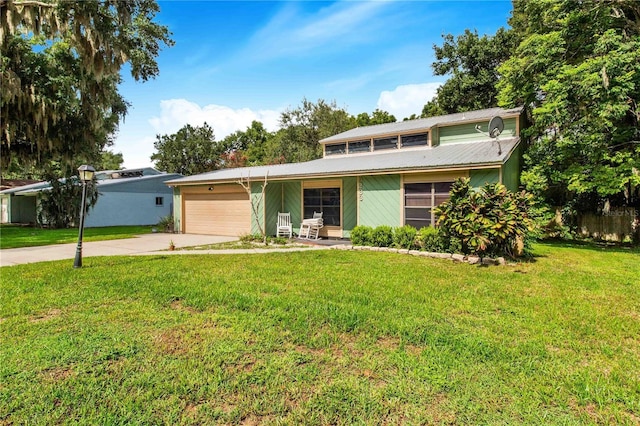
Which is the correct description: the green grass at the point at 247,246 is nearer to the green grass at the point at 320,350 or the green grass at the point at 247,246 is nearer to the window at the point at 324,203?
the window at the point at 324,203

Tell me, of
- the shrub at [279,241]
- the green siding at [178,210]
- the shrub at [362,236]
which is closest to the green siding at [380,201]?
the shrub at [362,236]

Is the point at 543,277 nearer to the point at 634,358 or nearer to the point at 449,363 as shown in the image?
the point at 634,358

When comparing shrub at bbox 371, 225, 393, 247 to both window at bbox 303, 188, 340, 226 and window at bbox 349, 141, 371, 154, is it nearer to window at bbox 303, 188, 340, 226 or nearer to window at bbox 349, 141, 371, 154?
window at bbox 303, 188, 340, 226

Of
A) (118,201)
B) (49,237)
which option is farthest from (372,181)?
(118,201)

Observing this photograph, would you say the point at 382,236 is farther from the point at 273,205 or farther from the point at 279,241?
the point at 273,205

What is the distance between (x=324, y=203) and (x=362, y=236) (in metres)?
2.97

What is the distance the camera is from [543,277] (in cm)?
616

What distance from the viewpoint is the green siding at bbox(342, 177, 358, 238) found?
38.0ft

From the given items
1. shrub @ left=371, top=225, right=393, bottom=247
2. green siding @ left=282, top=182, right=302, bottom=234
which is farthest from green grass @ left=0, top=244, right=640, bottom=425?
green siding @ left=282, top=182, right=302, bottom=234

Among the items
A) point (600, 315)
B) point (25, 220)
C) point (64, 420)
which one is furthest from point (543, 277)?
point (25, 220)

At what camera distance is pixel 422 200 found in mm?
9945

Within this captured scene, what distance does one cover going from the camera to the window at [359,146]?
14.2m

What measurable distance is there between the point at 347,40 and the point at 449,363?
443 inches

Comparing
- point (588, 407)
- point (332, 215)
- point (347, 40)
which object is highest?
point (347, 40)
